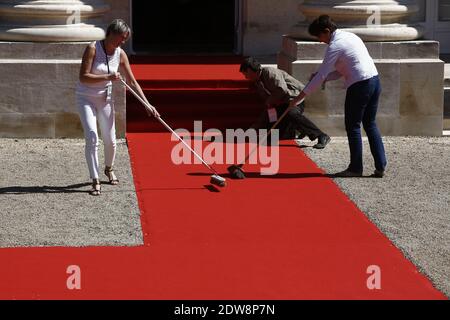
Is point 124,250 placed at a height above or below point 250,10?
below

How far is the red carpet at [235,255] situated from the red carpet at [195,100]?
255 centimetres

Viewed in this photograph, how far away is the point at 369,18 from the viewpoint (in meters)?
15.8

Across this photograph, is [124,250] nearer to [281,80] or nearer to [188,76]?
[281,80]

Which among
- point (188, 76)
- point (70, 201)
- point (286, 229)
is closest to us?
point (286, 229)

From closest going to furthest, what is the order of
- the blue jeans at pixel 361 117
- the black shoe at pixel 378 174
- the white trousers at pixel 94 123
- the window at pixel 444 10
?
1. the white trousers at pixel 94 123
2. the blue jeans at pixel 361 117
3. the black shoe at pixel 378 174
4. the window at pixel 444 10

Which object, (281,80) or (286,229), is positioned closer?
(286,229)

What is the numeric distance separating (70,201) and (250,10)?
8.30 meters

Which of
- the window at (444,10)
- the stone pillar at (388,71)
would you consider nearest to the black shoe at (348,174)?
the stone pillar at (388,71)

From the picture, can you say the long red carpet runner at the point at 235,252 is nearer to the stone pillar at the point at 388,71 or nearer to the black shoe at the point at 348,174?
the black shoe at the point at 348,174

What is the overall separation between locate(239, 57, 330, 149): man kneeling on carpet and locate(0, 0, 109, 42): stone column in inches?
91.5

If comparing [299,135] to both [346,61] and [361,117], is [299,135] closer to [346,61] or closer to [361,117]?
[361,117]

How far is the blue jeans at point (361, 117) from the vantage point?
13188 millimetres
